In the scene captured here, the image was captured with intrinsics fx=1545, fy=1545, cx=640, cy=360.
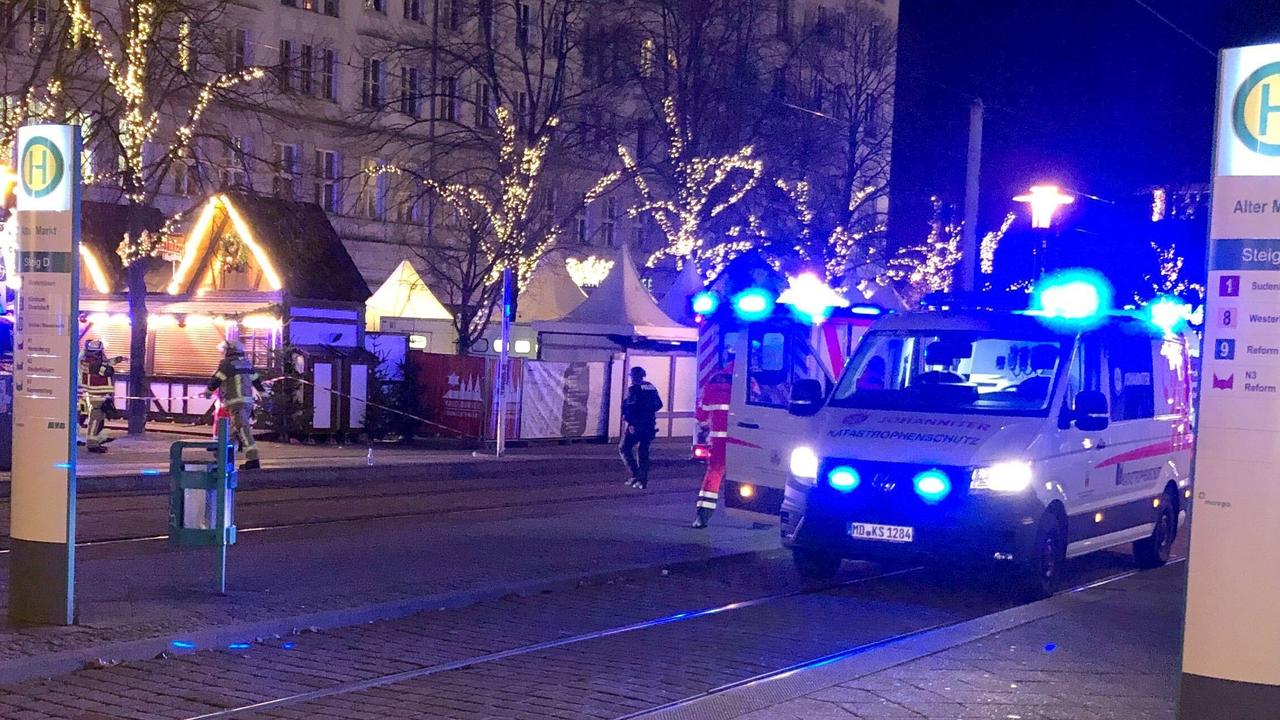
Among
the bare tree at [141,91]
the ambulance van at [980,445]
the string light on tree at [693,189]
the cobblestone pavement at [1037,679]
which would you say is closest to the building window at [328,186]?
the string light on tree at [693,189]

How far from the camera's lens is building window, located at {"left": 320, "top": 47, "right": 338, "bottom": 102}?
1944 inches

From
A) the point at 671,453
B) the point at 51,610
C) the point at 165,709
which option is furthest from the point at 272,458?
the point at 165,709

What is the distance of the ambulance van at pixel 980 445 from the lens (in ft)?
38.1

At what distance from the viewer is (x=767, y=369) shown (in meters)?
15.3

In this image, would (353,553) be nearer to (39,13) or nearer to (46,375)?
(46,375)

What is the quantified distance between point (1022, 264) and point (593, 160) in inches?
982

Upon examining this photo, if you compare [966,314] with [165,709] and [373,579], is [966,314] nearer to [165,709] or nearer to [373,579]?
[373,579]

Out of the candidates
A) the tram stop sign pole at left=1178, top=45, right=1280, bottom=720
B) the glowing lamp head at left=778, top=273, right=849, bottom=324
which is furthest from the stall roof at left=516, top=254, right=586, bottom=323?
the tram stop sign pole at left=1178, top=45, right=1280, bottom=720

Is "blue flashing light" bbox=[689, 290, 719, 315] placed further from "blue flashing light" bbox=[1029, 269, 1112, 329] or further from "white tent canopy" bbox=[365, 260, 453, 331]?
"white tent canopy" bbox=[365, 260, 453, 331]

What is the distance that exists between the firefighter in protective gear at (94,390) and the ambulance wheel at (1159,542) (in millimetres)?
15327

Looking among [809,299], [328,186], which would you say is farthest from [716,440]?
[328,186]

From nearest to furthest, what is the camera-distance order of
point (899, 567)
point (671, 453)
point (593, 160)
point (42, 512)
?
1. point (42, 512)
2. point (899, 567)
3. point (671, 453)
4. point (593, 160)

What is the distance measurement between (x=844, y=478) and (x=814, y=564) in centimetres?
124

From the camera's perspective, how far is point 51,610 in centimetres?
883
